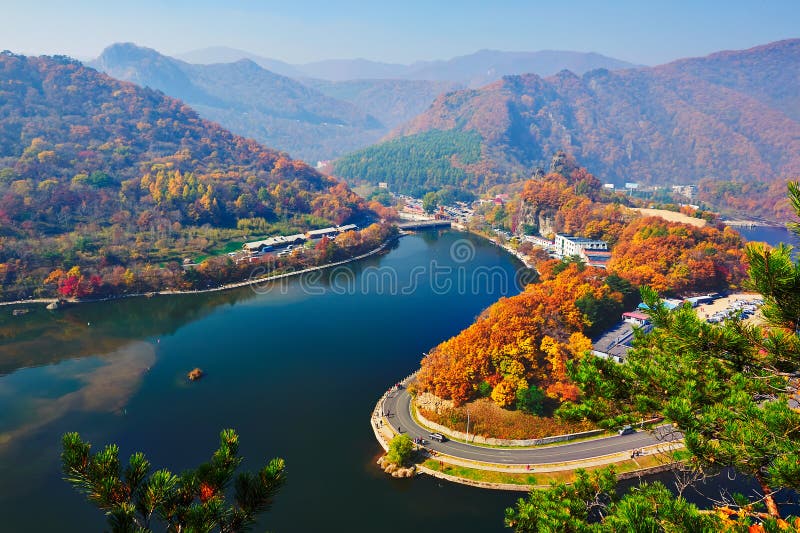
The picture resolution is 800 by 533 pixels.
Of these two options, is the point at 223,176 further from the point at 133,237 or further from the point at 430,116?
the point at 430,116

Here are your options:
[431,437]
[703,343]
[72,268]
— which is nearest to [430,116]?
[72,268]

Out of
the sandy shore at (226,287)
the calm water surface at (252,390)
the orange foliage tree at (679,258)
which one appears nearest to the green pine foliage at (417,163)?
the sandy shore at (226,287)

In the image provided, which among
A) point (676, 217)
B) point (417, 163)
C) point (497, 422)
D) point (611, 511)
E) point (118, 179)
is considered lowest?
point (497, 422)

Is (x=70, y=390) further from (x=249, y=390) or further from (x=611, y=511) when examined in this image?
(x=611, y=511)

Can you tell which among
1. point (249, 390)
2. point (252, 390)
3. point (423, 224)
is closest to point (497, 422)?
point (252, 390)

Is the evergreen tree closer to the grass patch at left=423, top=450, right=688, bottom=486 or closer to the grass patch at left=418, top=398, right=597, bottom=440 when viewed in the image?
the grass patch at left=423, top=450, right=688, bottom=486
